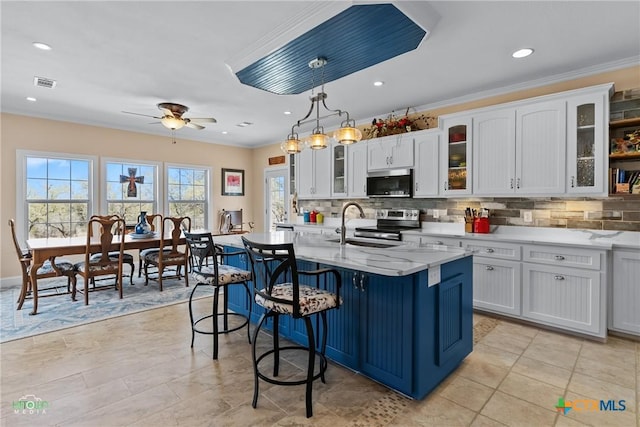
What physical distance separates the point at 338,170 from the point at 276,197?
229 centimetres

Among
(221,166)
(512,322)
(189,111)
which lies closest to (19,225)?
(189,111)

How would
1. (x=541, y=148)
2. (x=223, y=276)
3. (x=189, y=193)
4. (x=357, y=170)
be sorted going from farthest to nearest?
1. (x=189, y=193)
2. (x=357, y=170)
3. (x=541, y=148)
4. (x=223, y=276)

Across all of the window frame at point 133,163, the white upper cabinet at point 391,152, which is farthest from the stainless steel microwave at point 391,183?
the window frame at point 133,163

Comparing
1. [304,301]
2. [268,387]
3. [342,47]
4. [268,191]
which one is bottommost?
[268,387]

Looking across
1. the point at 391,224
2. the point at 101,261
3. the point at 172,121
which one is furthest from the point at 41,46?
the point at 391,224

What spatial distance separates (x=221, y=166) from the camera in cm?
731

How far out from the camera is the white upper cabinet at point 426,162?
Result: 4.27m

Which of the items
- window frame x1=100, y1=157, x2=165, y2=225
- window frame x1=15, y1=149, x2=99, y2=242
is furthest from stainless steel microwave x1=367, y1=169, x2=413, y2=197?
window frame x1=15, y1=149, x2=99, y2=242

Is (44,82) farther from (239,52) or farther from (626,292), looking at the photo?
(626,292)

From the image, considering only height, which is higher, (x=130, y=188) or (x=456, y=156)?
(x=456, y=156)

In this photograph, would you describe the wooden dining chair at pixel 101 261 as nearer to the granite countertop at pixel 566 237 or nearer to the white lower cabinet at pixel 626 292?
the granite countertop at pixel 566 237

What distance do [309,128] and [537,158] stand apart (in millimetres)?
3751

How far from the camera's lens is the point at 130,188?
6.02 metres

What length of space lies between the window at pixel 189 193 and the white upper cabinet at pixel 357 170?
136 inches
